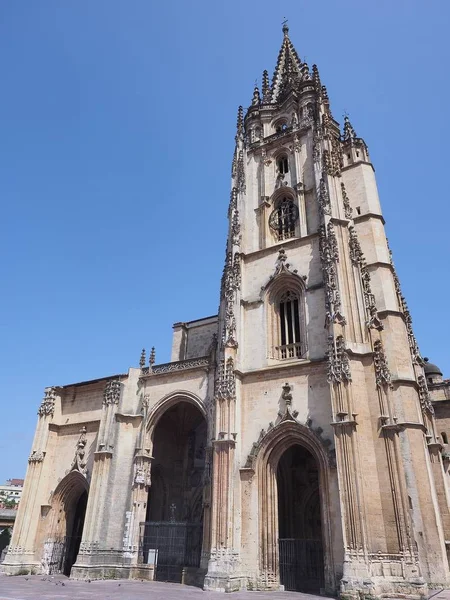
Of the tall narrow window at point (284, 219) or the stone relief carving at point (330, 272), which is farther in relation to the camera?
the tall narrow window at point (284, 219)

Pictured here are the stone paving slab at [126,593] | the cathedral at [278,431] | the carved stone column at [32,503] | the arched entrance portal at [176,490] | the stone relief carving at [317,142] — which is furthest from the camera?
the stone relief carving at [317,142]

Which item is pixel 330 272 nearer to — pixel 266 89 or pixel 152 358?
pixel 152 358

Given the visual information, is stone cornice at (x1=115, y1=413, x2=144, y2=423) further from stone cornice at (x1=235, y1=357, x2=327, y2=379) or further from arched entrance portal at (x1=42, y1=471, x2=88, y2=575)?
stone cornice at (x1=235, y1=357, x2=327, y2=379)

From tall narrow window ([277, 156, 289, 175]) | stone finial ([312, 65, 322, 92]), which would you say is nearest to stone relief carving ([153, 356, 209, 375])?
tall narrow window ([277, 156, 289, 175])

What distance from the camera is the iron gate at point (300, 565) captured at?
17.6 metres

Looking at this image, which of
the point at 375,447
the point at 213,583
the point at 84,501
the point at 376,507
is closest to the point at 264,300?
the point at 375,447

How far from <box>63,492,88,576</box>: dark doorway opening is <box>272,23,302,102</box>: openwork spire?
28.4 m

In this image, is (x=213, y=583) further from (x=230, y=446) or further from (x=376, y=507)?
(x=376, y=507)

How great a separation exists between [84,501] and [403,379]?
59.7 ft

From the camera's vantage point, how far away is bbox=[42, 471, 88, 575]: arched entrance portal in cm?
2325

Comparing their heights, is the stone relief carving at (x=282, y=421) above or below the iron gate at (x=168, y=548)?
above

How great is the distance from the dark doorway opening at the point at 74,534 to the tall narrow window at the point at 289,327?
1377 centimetres

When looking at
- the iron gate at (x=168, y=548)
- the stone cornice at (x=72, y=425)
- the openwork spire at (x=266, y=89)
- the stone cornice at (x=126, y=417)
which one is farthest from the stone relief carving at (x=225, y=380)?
the openwork spire at (x=266, y=89)

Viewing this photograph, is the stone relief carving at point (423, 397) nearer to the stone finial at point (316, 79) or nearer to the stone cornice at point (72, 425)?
the stone cornice at point (72, 425)
